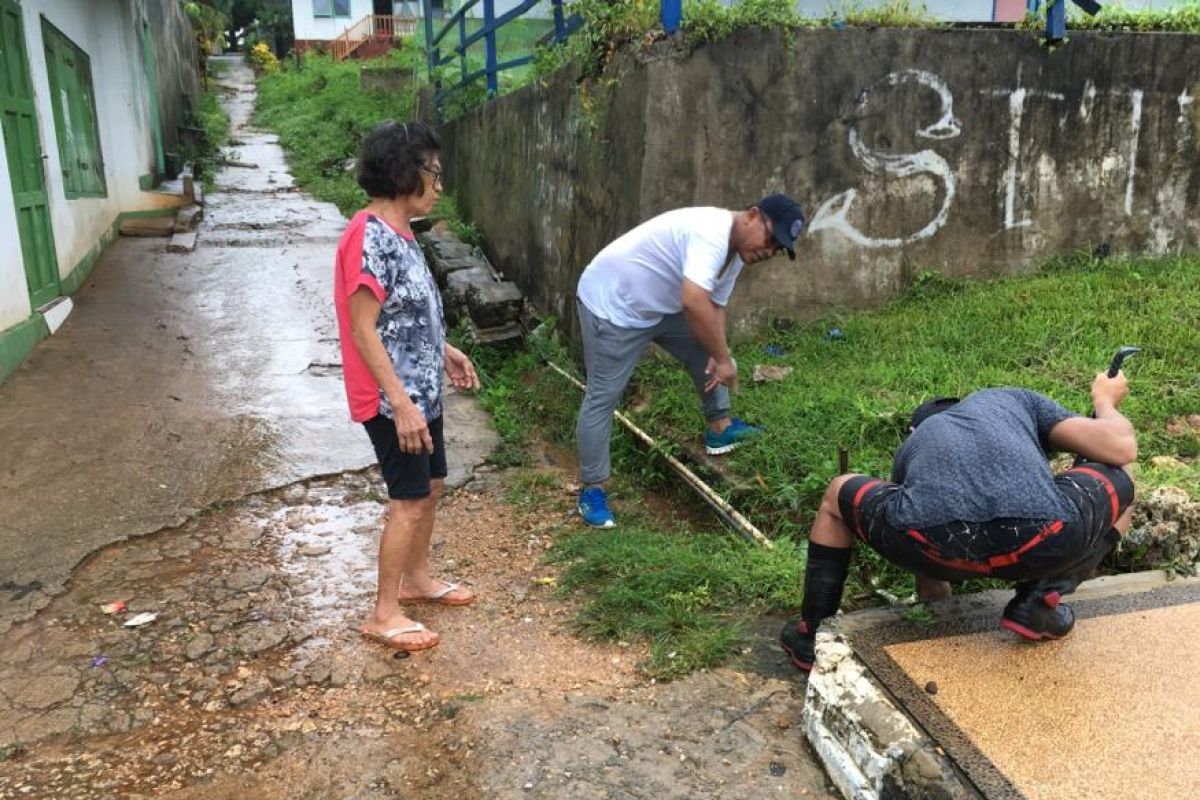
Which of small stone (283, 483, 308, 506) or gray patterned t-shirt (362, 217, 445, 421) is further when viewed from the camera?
small stone (283, 483, 308, 506)

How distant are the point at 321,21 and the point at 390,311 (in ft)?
98.4

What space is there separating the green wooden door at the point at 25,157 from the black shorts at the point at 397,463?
14.6ft

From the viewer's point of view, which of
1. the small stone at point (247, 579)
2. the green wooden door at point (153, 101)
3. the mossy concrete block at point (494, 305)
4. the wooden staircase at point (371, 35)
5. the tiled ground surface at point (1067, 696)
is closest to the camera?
the tiled ground surface at point (1067, 696)

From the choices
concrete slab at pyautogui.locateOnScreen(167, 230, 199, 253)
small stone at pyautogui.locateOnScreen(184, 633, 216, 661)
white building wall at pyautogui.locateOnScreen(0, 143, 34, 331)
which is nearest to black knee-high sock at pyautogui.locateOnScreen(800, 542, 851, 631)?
small stone at pyautogui.locateOnScreen(184, 633, 216, 661)

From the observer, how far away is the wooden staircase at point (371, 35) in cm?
2723

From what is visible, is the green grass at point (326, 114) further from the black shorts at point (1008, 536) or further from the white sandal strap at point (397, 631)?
the black shorts at point (1008, 536)

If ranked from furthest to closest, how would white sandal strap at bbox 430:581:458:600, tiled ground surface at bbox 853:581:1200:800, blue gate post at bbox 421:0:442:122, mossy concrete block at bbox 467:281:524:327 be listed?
blue gate post at bbox 421:0:442:122
mossy concrete block at bbox 467:281:524:327
white sandal strap at bbox 430:581:458:600
tiled ground surface at bbox 853:581:1200:800

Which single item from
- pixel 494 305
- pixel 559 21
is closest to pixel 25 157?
pixel 494 305

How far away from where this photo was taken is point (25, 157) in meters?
6.22

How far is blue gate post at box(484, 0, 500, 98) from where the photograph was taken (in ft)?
28.2

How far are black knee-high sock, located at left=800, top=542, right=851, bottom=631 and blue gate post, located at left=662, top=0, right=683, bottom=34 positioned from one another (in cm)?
337

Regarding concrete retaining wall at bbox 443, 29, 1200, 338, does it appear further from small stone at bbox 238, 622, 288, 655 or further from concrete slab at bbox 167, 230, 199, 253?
concrete slab at bbox 167, 230, 199, 253

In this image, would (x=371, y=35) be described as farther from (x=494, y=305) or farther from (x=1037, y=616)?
(x=1037, y=616)

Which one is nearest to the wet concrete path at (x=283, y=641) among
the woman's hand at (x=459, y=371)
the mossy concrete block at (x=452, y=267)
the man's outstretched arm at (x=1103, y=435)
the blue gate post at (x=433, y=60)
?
the woman's hand at (x=459, y=371)
